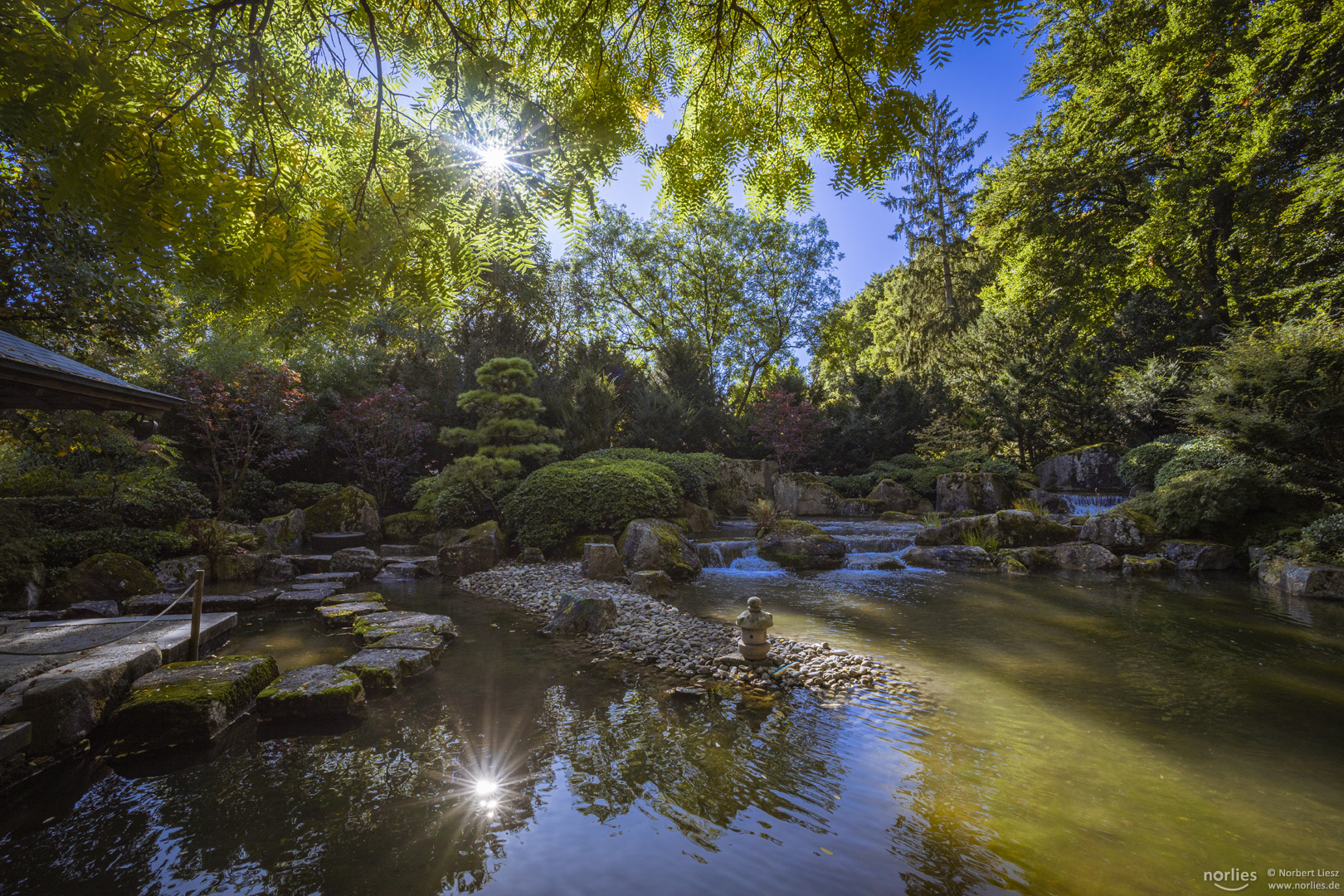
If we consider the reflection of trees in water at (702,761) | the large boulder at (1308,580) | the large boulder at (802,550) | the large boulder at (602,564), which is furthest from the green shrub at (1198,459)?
the reflection of trees in water at (702,761)

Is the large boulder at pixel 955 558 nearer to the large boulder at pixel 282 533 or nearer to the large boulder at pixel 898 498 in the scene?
the large boulder at pixel 898 498

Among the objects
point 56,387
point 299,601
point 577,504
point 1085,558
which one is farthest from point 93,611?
point 1085,558

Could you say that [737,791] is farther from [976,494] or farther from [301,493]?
[976,494]

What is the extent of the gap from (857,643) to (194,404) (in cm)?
1219

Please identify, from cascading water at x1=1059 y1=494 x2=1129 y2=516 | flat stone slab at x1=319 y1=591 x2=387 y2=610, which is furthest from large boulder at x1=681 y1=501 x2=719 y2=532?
cascading water at x1=1059 y1=494 x2=1129 y2=516

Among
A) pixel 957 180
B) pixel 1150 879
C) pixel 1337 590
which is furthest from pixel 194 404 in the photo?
pixel 957 180

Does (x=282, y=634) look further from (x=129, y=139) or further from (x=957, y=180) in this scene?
(x=957, y=180)

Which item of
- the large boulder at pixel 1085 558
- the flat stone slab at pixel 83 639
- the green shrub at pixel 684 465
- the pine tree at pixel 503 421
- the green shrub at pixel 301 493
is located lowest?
the flat stone slab at pixel 83 639

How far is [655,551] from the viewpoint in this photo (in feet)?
27.0

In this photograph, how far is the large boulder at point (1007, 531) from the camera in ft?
33.3

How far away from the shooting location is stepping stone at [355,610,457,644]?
5066 millimetres

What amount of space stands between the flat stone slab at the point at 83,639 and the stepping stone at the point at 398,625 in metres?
1.25

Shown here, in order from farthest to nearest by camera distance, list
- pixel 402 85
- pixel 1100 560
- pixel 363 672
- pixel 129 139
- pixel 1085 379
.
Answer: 1. pixel 1085 379
2. pixel 1100 560
3. pixel 363 672
4. pixel 402 85
5. pixel 129 139

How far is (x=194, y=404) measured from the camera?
9.83m
